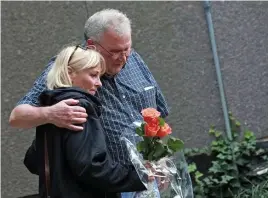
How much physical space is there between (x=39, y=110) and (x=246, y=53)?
2.81 meters

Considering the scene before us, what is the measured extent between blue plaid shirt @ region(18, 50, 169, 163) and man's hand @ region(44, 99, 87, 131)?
295 mm

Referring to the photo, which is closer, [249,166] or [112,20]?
[112,20]

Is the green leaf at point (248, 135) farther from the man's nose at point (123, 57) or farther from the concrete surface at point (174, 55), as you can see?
the man's nose at point (123, 57)

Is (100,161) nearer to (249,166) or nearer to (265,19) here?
(249,166)

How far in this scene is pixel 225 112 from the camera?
17.0 feet

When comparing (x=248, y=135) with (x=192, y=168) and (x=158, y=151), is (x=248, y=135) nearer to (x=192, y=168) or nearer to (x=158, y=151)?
(x=192, y=168)

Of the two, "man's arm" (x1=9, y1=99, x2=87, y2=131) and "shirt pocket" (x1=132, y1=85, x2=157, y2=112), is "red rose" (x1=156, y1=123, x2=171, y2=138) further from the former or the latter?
"shirt pocket" (x1=132, y1=85, x2=157, y2=112)

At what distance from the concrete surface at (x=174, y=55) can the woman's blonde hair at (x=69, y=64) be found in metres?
2.07

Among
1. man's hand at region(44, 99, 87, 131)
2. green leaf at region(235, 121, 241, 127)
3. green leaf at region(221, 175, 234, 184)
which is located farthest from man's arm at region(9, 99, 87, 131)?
green leaf at region(235, 121, 241, 127)

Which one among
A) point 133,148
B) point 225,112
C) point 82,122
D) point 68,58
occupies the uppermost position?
point 68,58

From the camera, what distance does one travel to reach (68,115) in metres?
2.62

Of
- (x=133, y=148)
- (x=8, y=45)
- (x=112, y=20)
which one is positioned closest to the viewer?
(x=133, y=148)

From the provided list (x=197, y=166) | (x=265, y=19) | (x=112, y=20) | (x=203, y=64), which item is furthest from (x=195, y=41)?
(x=112, y=20)

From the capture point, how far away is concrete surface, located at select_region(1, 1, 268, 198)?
189 inches
